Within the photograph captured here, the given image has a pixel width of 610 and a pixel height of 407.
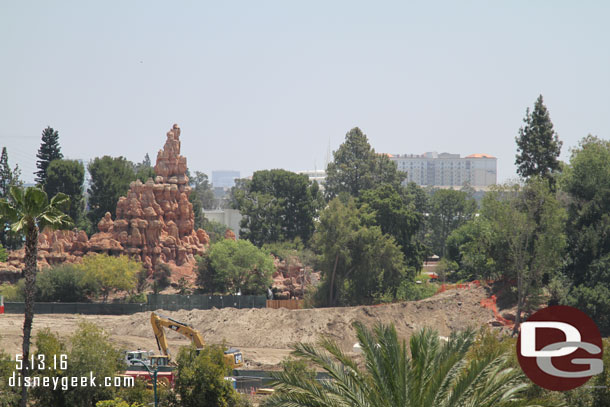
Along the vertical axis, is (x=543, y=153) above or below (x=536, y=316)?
above

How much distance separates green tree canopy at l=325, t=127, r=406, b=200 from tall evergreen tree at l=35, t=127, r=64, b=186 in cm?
4549

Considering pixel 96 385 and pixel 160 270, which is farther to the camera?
pixel 160 270

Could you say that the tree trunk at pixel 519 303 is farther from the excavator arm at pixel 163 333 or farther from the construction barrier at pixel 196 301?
the construction barrier at pixel 196 301

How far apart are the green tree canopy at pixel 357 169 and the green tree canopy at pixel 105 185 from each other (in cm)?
3822

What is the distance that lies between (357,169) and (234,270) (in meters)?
60.2

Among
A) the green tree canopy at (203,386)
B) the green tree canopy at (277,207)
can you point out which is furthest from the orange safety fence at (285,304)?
the green tree canopy at (203,386)

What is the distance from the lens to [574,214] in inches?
2913

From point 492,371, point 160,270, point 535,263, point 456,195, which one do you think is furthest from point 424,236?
point 492,371

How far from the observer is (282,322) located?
6981 cm

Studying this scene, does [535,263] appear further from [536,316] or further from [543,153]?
[536,316]

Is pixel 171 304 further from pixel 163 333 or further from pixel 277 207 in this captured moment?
pixel 277 207

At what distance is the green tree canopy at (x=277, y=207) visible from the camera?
383ft

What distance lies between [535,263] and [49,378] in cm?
4393

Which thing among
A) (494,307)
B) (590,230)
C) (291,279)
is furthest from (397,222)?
(590,230)
